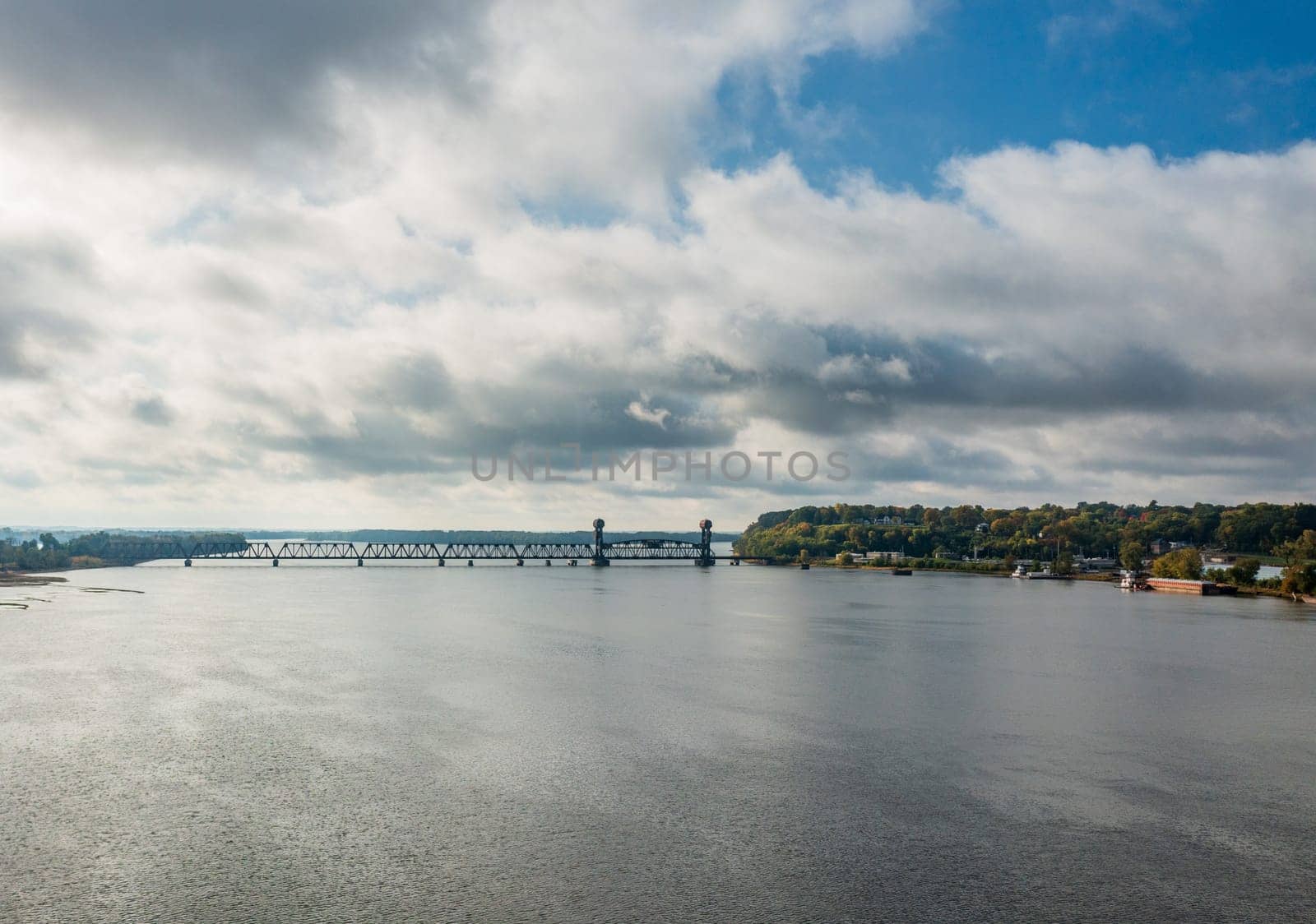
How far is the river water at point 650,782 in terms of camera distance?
17641mm

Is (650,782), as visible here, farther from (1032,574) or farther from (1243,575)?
(1032,574)

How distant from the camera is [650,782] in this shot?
25031 mm

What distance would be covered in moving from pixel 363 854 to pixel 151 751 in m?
12.1

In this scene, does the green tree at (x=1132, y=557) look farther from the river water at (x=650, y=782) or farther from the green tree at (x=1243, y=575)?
the river water at (x=650, y=782)

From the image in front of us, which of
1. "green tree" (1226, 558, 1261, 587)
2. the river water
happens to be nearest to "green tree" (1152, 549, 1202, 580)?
"green tree" (1226, 558, 1261, 587)

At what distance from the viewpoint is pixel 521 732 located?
3120cm

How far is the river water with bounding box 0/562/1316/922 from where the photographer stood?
1764cm

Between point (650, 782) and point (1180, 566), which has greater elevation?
point (1180, 566)

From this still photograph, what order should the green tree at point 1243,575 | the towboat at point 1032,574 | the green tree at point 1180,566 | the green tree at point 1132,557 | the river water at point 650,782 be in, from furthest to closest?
the towboat at point 1032,574 → the green tree at point 1132,557 → the green tree at point 1180,566 → the green tree at point 1243,575 → the river water at point 650,782

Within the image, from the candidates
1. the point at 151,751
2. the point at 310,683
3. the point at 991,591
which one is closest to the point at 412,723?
the point at 151,751

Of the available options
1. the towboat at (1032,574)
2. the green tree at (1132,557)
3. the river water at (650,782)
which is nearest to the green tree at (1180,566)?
the green tree at (1132,557)

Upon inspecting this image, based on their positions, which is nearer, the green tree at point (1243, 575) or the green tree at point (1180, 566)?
the green tree at point (1243, 575)

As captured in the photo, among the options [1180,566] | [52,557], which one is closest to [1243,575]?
[1180,566]

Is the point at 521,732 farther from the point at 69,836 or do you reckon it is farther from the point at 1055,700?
the point at 1055,700
